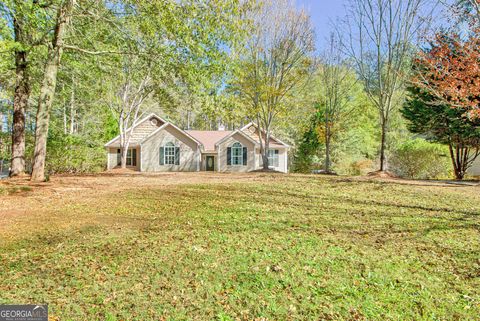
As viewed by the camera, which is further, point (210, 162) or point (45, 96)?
point (210, 162)

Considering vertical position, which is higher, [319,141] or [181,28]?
[181,28]

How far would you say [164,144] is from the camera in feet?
79.2

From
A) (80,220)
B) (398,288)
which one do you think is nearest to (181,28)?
(80,220)

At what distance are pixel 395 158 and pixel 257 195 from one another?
17260 millimetres

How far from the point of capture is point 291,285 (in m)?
3.53

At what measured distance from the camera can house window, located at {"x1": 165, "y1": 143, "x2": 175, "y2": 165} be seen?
2420 cm

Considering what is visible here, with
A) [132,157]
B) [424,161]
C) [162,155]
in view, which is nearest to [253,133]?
[162,155]

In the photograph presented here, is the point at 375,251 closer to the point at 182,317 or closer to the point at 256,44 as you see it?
the point at 182,317

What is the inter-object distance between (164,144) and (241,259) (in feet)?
69.2

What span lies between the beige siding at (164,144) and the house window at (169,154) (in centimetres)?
26

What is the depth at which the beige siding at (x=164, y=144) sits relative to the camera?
2388 cm

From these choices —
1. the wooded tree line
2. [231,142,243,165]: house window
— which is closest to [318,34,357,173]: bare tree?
the wooded tree line

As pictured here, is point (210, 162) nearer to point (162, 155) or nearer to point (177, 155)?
point (177, 155)

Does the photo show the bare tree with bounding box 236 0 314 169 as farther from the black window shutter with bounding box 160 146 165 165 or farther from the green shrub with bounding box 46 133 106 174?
the green shrub with bounding box 46 133 106 174
